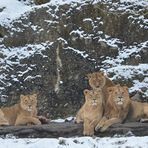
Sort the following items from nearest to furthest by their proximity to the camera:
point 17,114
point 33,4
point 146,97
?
point 17,114, point 146,97, point 33,4

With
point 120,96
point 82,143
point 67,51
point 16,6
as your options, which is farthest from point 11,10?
point 82,143

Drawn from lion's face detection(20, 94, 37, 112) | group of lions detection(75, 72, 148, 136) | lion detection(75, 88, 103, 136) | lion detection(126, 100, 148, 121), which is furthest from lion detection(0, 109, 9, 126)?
lion detection(126, 100, 148, 121)

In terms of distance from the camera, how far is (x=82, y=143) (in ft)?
42.0

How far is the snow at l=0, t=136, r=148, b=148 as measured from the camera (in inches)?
495

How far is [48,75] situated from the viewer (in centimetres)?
2280

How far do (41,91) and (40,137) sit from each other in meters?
8.52

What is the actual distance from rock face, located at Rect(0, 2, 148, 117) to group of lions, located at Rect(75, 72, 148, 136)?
292 inches

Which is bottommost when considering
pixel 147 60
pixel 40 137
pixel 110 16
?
pixel 40 137

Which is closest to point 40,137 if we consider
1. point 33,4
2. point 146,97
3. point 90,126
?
point 90,126

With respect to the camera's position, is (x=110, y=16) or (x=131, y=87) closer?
(x=131, y=87)

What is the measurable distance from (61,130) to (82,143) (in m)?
1.37

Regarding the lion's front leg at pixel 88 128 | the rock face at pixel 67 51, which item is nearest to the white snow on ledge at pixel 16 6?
the rock face at pixel 67 51

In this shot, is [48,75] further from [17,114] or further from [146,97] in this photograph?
[17,114]

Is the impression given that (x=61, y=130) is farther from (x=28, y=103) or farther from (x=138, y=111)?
(x=138, y=111)
